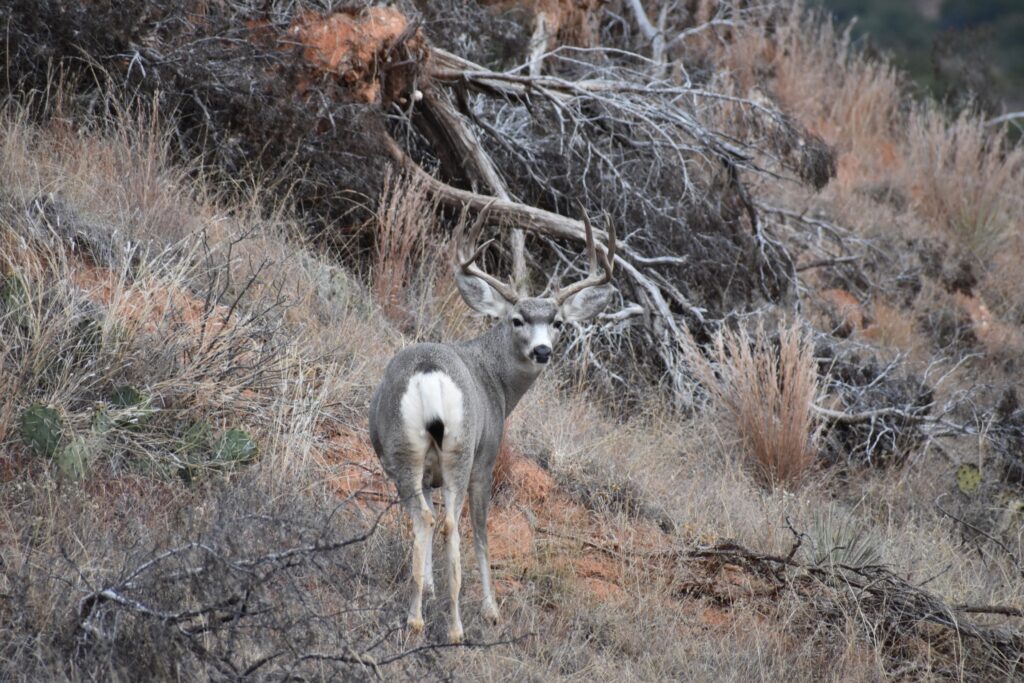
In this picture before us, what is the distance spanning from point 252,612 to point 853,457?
19.0 ft

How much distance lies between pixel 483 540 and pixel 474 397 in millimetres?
758

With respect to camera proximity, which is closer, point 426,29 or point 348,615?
point 348,615

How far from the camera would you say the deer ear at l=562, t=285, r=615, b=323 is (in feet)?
20.4

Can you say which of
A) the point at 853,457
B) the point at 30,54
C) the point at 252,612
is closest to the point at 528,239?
A: the point at 853,457

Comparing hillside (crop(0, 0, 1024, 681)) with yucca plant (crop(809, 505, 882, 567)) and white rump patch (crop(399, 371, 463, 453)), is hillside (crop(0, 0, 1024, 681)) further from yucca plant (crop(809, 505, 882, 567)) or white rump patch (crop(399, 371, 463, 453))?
white rump patch (crop(399, 371, 463, 453))

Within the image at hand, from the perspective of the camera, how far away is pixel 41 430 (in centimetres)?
530

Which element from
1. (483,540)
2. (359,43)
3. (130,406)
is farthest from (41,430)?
(359,43)

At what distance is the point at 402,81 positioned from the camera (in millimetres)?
9078

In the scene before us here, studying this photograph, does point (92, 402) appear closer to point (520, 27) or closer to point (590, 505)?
point (590, 505)

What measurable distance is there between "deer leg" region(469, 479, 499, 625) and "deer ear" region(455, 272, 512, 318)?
1.03 m

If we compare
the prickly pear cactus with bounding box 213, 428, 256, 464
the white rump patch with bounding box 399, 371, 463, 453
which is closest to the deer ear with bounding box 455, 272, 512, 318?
the white rump patch with bounding box 399, 371, 463, 453

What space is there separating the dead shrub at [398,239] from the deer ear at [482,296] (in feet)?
7.72

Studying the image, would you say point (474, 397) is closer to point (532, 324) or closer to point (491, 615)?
point (532, 324)

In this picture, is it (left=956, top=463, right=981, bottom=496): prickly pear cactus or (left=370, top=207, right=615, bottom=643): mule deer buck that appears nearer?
(left=370, top=207, right=615, bottom=643): mule deer buck
